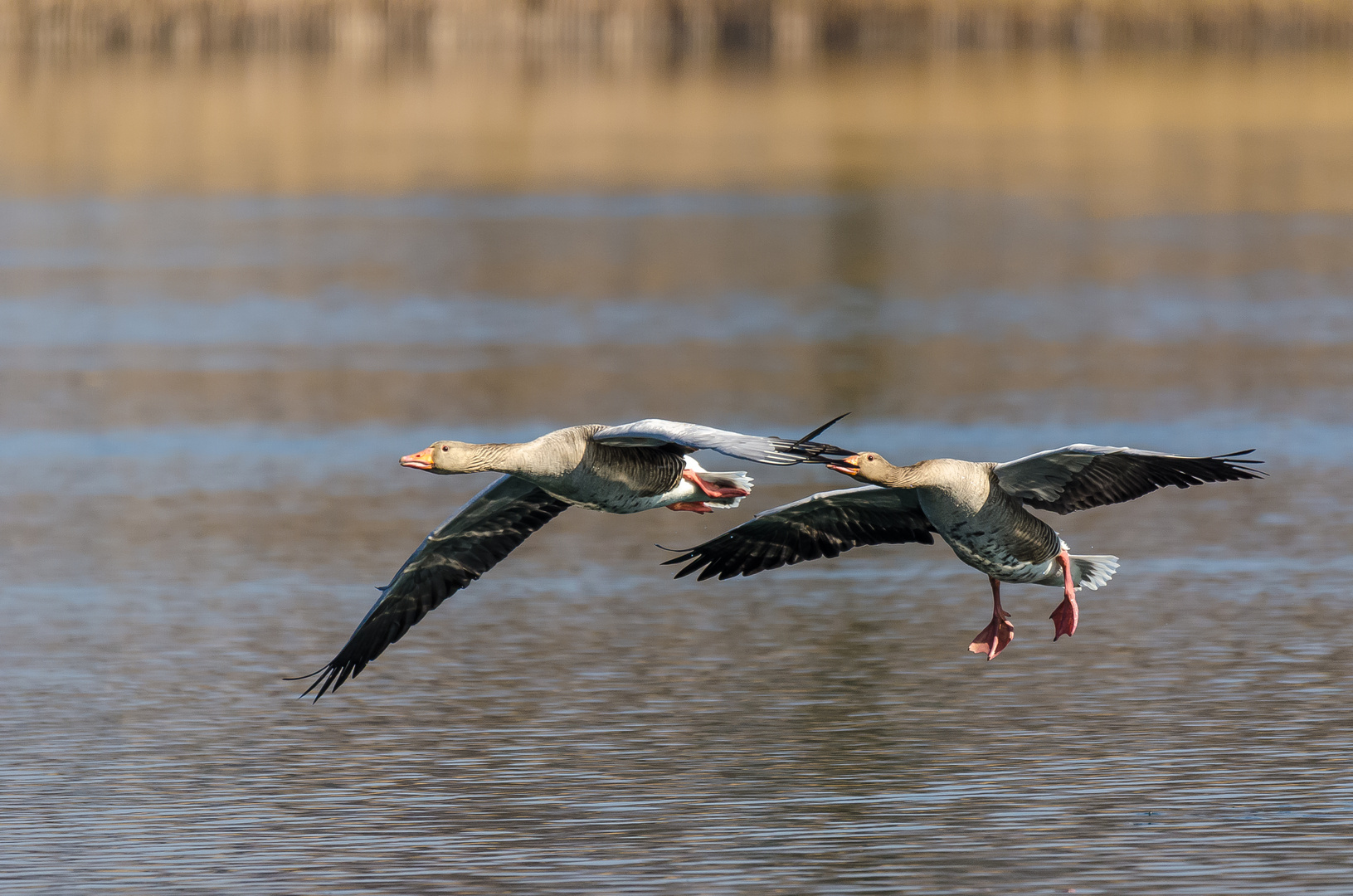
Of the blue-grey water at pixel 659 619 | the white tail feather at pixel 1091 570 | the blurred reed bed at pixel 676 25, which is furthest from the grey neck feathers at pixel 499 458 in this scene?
the blurred reed bed at pixel 676 25

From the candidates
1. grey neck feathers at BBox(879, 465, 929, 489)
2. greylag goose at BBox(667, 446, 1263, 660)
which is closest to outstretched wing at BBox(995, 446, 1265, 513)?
greylag goose at BBox(667, 446, 1263, 660)

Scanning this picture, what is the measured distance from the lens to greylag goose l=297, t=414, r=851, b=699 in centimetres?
1095

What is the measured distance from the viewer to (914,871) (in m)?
10.8

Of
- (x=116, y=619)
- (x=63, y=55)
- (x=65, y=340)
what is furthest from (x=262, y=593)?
A: (x=63, y=55)

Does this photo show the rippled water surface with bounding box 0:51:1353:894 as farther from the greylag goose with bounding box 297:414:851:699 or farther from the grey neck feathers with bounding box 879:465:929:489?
the grey neck feathers with bounding box 879:465:929:489

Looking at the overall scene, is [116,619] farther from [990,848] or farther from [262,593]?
[990,848]

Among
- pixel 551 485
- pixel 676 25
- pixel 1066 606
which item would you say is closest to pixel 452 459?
pixel 551 485

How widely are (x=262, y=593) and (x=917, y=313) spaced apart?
16312 millimetres

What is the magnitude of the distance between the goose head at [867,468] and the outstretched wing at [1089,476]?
65 centimetres

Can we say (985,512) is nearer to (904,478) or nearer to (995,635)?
(904,478)

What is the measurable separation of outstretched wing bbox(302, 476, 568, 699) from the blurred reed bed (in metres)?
66.1

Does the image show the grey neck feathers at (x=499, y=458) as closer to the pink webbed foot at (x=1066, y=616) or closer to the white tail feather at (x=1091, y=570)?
the pink webbed foot at (x=1066, y=616)

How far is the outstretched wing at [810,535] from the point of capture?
12.7 metres

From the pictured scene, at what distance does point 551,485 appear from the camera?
1191cm
